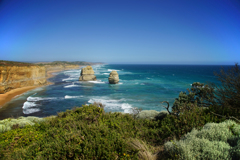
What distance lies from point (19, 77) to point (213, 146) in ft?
141

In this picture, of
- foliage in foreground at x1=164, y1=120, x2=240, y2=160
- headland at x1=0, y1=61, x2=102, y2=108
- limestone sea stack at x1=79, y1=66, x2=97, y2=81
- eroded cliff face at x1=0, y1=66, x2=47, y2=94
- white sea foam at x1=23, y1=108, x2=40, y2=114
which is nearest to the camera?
foliage in foreground at x1=164, y1=120, x2=240, y2=160

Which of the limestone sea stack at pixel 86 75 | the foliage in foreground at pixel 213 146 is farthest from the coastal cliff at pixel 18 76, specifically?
the foliage in foreground at pixel 213 146

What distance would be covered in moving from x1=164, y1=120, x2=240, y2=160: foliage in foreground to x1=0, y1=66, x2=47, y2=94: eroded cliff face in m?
37.6

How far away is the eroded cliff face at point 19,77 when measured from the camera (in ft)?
95.4

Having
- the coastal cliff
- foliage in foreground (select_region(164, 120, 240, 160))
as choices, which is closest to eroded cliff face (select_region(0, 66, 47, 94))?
the coastal cliff

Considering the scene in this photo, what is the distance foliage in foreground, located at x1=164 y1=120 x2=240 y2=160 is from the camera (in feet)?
9.14

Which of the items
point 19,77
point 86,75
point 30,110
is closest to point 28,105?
point 30,110

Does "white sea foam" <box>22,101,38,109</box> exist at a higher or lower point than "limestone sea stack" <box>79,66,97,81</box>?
lower

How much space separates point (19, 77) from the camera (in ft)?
112

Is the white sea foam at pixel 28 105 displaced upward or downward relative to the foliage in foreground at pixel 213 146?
downward

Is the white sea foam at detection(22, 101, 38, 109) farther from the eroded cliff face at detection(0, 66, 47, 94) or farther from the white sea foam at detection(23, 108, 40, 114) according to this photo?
the eroded cliff face at detection(0, 66, 47, 94)

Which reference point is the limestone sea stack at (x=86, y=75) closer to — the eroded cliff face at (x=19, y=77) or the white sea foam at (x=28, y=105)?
the eroded cliff face at (x=19, y=77)

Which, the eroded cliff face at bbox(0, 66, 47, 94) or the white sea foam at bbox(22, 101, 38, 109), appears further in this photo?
the eroded cliff face at bbox(0, 66, 47, 94)

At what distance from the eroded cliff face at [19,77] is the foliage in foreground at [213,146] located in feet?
123
